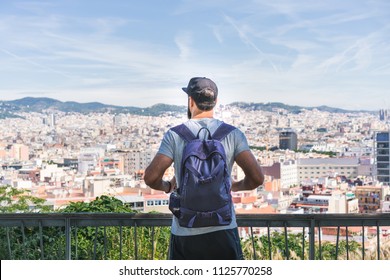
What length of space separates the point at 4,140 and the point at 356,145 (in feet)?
105

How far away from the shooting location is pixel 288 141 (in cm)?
5909

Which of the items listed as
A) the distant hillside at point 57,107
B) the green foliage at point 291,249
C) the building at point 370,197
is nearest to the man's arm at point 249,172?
the green foliage at point 291,249

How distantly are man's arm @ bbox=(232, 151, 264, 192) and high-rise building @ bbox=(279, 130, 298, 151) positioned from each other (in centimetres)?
5670

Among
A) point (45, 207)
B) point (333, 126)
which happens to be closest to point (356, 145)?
point (333, 126)

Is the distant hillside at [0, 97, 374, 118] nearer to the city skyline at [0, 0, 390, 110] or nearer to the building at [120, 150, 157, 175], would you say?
the city skyline at [0, 0, 390, 110]

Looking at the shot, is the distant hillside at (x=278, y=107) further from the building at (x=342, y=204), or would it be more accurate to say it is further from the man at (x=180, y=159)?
the man at (x=180, y=159)

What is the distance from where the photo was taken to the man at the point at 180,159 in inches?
59.5

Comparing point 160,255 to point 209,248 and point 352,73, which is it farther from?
point 352,73

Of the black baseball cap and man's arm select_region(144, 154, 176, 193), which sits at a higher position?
the black baseball cap

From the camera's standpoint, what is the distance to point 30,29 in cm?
3272

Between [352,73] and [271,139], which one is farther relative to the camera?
[271,139]

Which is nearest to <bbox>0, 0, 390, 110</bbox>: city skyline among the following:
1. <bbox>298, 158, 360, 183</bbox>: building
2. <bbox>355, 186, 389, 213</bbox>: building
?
<bbox>298, 158, 360, 183</bbox>: building

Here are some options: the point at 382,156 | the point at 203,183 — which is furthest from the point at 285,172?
the point at 203,183

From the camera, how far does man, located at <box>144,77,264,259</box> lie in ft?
4.96
